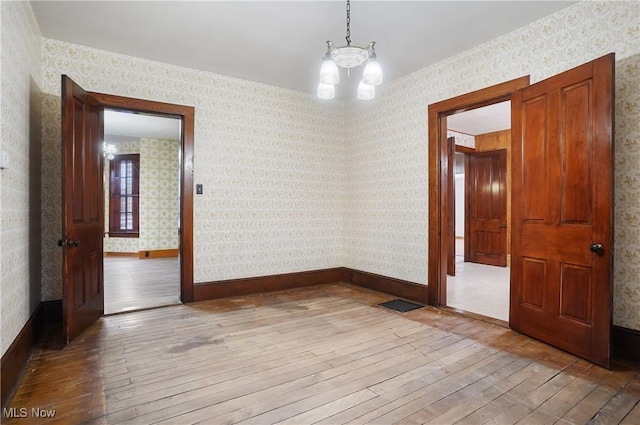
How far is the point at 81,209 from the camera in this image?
3.24m

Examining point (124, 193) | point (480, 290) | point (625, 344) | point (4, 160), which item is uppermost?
point (124, 193)

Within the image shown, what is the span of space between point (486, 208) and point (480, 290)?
290 centimetres

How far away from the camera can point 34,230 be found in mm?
3209

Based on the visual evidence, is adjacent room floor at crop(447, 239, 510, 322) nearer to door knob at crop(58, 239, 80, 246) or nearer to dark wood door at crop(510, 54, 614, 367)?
dark wood door at crop(510, 54, 614, 367)

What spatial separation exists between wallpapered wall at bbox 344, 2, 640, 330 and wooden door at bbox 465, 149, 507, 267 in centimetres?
354

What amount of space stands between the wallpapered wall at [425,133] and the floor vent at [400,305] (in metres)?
0.34

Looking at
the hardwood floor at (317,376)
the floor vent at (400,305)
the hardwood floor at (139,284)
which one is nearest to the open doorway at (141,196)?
the hardwood floor at (139,284)

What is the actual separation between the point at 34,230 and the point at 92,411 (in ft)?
6.87

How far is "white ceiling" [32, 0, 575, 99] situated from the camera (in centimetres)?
297

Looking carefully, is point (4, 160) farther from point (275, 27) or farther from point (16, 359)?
point (275, 27)

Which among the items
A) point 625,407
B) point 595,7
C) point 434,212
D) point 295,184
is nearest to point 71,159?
point 295,184

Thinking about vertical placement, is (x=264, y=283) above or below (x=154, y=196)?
below

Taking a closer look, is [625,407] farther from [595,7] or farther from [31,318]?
[31,318]

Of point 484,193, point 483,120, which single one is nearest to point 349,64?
point 483,120
